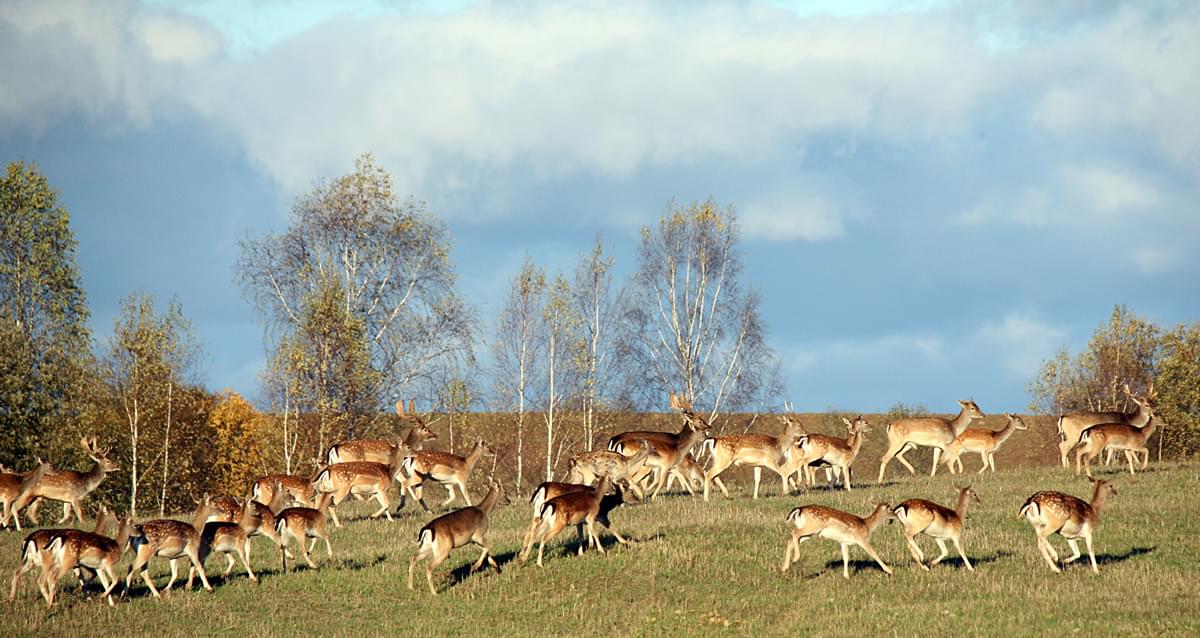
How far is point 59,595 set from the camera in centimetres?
1530

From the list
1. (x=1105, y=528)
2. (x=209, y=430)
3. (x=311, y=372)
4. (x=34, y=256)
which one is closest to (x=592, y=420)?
(x=311, y=372)

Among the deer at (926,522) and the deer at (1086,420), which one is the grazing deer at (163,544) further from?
the deer at (1086,420)

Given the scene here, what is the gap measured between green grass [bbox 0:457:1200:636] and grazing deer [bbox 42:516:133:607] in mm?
296

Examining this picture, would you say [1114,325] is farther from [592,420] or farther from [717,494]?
[717,494]

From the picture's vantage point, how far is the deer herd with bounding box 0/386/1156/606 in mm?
15219

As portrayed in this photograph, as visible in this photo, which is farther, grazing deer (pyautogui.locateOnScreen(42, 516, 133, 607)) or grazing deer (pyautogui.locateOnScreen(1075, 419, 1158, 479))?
grazing deer (pyautogui.locateOnScreen(1075, 419, 1158, 479))

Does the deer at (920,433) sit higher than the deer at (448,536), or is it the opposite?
the deer at (920,433)

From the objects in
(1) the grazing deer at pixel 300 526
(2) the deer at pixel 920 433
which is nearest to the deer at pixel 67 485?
(1) the grazing deer at pixel 300 526

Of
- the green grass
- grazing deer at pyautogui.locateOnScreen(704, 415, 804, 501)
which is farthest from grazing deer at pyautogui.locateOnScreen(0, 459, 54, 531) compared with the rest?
grazing deer at pyautogui.locateOnScreen(704, 415, 804, 501)

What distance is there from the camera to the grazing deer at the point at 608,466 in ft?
65.2

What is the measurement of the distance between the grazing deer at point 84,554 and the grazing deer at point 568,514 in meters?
5.25

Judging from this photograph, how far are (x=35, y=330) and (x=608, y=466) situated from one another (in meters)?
25.0

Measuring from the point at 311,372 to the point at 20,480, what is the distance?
590 inches

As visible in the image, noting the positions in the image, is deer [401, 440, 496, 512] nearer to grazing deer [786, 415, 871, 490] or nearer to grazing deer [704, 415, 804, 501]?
grazing deer [704, 415, 804, 501]
